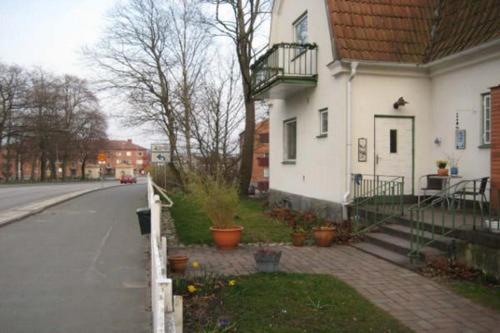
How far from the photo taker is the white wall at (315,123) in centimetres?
1286

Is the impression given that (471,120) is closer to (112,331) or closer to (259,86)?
(259,86)

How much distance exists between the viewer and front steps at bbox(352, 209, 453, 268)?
8.47 meters

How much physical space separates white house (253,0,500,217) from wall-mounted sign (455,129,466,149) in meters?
0.03

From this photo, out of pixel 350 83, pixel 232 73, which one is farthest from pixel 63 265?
pixel 232 73

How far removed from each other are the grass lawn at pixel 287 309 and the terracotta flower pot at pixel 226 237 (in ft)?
10.0

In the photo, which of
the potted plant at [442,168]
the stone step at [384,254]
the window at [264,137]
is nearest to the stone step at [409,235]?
the stone step at [384,254]

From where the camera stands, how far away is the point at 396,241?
969cm

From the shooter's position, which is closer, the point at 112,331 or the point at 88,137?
the point at 112,331

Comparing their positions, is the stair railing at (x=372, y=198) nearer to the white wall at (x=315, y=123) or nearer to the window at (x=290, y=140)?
the white wall at (x=315, y=123)

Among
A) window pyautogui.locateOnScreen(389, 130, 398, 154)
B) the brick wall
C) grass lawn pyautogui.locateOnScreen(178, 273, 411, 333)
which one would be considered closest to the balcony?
window pyautogui.locateOnScreen(389, 130, 398, 154)

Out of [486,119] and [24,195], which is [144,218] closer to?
[486,119]

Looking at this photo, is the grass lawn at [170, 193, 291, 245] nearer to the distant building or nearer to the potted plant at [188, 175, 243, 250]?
the potted plant at [188, 175, 243, 250]

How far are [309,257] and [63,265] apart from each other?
14.9ft

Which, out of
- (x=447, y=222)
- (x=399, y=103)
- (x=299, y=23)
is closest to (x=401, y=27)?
(x=399, y=103)
